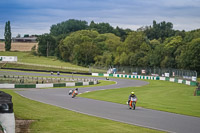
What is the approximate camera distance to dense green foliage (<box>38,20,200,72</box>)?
90312 millimetres

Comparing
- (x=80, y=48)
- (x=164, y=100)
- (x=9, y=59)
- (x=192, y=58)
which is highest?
(x=80, y=48)

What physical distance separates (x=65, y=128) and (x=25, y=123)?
191 cm

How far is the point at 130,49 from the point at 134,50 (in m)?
1.80

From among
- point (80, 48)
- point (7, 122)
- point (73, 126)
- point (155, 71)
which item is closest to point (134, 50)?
point (80, 48)

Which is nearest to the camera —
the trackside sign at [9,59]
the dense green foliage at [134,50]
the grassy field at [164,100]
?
the grassy field at [164,100]

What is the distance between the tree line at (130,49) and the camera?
9089cm

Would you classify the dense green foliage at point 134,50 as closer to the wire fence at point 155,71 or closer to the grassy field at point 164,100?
the wire fence at point 155,71

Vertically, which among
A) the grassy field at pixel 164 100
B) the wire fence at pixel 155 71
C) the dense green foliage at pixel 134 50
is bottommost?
the grassy field at pixel 164 100

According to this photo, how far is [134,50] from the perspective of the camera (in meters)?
121

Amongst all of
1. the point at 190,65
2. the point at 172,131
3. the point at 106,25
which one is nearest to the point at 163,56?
the point at 190,65

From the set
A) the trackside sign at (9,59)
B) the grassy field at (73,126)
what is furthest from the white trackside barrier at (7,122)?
the trackside sign at (9,59)

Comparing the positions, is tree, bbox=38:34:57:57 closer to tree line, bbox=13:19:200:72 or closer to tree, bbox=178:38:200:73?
tree line, bbox=13:19:200:72

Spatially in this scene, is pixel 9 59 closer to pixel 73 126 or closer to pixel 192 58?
pixel 192 58

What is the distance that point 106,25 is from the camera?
195375 millimetres
